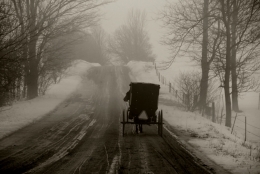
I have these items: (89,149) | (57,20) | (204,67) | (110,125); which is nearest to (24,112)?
(110,125)

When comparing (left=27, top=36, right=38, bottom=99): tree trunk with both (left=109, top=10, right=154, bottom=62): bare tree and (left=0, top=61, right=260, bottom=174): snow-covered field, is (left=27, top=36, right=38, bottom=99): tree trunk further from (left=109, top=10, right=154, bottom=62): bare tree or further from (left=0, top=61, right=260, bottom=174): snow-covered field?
(left=109, top=10, right=154, bottom=62): bare tree

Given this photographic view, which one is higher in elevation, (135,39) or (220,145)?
(135,39)

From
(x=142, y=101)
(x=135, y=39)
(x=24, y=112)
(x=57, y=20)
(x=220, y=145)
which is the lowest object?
(x=220, y=145)

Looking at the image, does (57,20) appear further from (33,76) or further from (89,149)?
(89,149)

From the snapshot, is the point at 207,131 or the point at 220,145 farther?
the point at 207,131

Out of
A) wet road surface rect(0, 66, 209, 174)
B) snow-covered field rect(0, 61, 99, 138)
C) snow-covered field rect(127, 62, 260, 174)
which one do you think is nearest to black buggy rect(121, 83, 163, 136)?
wet road surface rect(0, 66, 209, 174)

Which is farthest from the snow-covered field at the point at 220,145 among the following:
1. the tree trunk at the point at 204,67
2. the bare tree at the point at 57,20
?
the bare tree at the point at 57,20

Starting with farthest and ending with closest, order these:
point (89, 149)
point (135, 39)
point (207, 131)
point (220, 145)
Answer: point (135, 39)
point (207, 131)
point (220, 145)
point (89, 149)

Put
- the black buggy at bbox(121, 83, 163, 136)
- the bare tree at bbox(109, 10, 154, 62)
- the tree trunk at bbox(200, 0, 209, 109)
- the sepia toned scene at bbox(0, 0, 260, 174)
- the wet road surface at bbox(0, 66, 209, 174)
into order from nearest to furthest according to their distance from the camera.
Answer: the wet road surface at bbox(0, 66, 209, 174) → the sepia toned scene at bbox(0, 0, 260, 174) → the black buggy at bbox(121, 83, 163, 136) → the tree trunk at bbox(200, 0, 209, 109) → the bare tree at bbox(109, 10, 154, 62)

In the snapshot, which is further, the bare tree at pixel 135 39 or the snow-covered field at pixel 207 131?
the bare tree at pixel 135 39

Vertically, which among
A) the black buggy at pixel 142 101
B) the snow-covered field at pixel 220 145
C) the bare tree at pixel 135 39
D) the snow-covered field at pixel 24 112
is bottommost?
the snow-covered field at pixel 220 145

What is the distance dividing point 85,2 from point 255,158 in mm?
17707

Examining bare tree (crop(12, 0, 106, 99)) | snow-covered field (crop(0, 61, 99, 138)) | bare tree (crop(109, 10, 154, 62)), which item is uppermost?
bare tree (crop(109, 10, 154, 62))

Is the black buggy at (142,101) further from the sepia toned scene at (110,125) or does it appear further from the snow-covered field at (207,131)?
the snow-covered field at (207,131)
